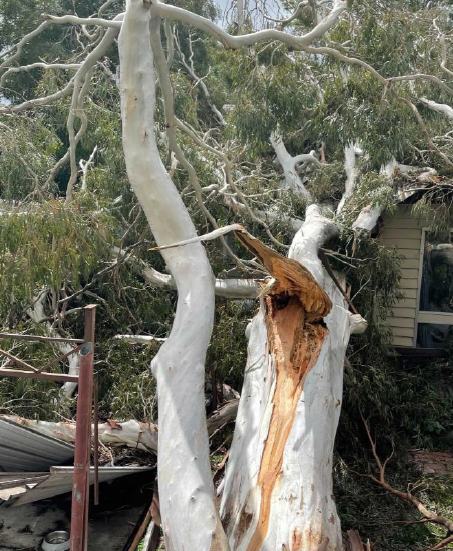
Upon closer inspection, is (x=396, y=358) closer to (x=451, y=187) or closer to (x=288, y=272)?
(x=451, y=187)

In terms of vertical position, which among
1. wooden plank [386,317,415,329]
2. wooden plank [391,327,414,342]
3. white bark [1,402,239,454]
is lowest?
white bark [1,402,239,454]

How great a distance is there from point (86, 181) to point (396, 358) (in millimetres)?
4836

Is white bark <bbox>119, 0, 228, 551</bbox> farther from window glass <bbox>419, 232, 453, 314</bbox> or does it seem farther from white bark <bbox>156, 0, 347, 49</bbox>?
window glass <bbox>419, 232, 453, 314</bbox>

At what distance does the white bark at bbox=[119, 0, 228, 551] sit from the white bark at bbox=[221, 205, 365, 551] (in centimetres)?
34

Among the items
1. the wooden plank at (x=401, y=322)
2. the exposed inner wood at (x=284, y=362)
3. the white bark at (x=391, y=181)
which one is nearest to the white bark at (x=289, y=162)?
the white bark at (x=391, y=181)

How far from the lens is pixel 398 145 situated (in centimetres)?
802

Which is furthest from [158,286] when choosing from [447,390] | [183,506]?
[183,506]

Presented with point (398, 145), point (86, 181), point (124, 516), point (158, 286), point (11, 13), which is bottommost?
point (124, 516)

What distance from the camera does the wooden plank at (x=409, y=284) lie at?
9.51 m

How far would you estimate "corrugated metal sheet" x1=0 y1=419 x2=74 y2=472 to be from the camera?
4.30 metres

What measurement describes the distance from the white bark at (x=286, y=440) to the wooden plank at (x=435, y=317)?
4.37 metres

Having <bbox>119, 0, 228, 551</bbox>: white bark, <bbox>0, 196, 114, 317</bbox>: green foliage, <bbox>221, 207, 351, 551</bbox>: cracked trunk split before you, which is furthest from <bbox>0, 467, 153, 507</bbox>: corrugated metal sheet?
<bbox>0, 196, 114, 317</bbox>: green foliage

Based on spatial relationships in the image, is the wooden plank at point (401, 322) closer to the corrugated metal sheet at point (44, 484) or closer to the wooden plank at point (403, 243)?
the wooden plank at point (403, 243)

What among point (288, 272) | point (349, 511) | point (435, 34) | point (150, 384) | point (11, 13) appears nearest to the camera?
point (288, 272)
